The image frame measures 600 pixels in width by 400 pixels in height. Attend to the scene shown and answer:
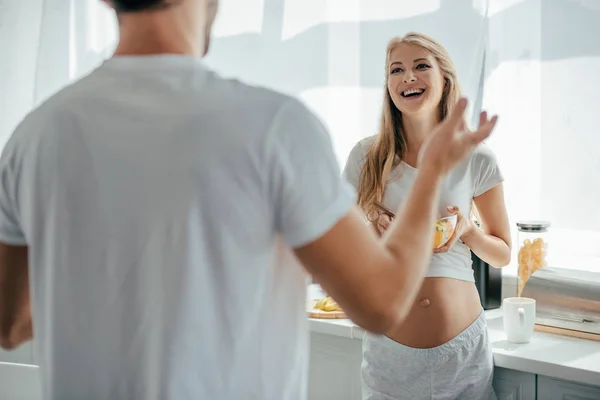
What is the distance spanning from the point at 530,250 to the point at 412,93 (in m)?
0.65

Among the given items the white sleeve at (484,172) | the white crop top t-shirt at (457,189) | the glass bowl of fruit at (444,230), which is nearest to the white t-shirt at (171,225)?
the glass bowl of fruit at (444,230)

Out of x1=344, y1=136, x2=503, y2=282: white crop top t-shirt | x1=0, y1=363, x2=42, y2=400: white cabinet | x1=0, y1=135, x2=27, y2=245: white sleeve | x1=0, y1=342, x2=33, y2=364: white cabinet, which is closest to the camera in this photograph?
x1=0, y1=135, x2=27, y2=245: white sleeve

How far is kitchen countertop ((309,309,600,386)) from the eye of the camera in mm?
1936

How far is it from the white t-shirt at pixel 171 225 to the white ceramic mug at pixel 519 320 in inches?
54.8

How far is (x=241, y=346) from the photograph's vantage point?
835mm

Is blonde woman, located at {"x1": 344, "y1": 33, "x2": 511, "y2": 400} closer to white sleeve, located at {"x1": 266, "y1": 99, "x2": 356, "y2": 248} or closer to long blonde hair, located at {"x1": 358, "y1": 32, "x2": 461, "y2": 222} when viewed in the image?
long blonde hair, located at {"x1": 358, "y1": 32, "x2": 461, "y2": 222}

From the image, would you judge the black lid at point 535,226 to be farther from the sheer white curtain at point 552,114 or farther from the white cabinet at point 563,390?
the white cabinet at point 563,390

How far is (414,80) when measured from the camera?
208 cm

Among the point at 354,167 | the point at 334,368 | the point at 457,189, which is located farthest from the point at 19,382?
the point at 457,189

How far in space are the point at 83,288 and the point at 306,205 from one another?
265 millimetres

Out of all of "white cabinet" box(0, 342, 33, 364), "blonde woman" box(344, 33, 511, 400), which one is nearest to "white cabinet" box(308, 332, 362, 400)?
"blonde woman" box(344, 33, 511, 400)

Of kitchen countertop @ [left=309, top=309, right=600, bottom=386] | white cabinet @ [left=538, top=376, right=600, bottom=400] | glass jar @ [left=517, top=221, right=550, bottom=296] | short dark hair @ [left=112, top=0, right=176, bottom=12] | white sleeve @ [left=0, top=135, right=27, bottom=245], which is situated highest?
short dark hair @ [left=112, top=0, right=176, bottom=12]

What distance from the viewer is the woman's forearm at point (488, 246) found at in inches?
81.2

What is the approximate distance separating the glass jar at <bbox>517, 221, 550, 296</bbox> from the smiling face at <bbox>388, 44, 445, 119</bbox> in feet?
1.67
